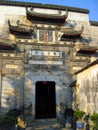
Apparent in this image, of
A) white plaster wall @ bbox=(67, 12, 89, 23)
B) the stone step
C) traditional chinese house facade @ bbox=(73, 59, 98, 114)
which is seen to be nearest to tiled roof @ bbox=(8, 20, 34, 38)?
white plaster wall @ bbox=(67, 12, 89, 23)

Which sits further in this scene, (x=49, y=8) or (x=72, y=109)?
(x=49, y=8)

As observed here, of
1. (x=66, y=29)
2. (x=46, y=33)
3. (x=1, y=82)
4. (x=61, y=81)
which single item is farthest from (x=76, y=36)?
(x=1, y=82)

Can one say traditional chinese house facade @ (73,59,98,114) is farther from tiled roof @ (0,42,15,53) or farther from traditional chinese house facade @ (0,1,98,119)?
tiled roof @ (0,42,15,53)

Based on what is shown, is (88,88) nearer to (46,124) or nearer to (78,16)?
(46,124)

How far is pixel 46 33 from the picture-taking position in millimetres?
14430

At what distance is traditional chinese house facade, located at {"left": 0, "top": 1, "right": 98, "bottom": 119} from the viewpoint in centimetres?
1319

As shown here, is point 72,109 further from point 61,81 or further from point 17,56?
point 17,56

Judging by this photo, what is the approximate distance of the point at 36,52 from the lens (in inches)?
547

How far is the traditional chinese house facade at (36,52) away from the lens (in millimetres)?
13188

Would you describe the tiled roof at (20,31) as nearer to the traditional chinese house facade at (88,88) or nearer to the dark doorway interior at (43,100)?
the traditional chinese house facade at (88,88)

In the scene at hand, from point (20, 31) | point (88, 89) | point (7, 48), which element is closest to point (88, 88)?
point (88, 89)

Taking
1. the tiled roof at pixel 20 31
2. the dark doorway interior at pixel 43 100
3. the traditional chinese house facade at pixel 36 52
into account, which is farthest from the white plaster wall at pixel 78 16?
the dark doorway interior at pixel 43 100

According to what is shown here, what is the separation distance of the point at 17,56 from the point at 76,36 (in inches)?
156

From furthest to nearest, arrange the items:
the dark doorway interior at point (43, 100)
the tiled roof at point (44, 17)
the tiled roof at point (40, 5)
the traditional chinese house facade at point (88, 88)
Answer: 1. the dark doorway interior at point (43, 100)
2. the tiled roof at point (40, 5)
3. the tiled roof at point (44, 17)
4. the traditional chinese house facade at point (88, 88)
